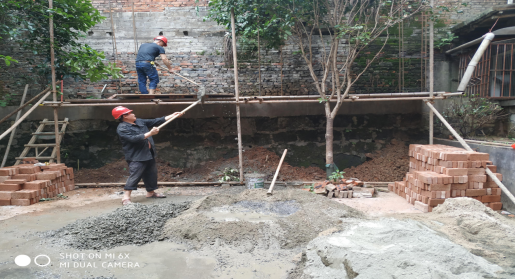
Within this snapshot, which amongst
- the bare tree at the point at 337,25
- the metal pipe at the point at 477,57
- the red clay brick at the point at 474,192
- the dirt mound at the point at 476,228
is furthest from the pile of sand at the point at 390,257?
the metal pipe at the point at 477,57

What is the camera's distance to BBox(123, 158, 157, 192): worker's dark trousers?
5.14m

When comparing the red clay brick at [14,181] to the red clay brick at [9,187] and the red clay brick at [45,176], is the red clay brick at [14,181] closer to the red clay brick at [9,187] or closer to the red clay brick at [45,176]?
the red clay brick at [9,187]

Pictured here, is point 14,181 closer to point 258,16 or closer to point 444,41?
point 258,16

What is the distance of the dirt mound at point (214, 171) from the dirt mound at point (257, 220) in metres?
1.94

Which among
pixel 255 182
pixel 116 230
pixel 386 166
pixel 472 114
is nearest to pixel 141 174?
pixel 116 230

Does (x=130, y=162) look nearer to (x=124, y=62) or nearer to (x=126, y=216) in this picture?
(x=126, y=216)

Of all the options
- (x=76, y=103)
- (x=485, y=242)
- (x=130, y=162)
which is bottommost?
(x=485, y=242)

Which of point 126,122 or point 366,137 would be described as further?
point 366,137

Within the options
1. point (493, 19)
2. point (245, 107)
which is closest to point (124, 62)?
point (245, 107)

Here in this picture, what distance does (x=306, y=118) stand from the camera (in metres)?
7.74

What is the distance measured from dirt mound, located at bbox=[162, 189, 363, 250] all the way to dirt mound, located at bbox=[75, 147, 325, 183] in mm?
1945

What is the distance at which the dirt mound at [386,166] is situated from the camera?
22.2 feet

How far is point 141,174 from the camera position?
526 centimetres

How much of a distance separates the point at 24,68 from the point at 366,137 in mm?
8641
